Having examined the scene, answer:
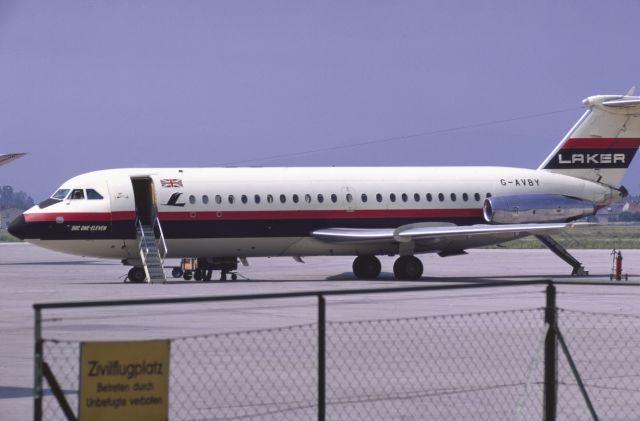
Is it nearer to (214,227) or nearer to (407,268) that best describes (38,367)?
(214,227)

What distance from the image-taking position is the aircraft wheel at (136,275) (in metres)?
32.9

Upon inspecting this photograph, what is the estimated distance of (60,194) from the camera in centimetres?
3278

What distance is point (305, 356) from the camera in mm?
15656

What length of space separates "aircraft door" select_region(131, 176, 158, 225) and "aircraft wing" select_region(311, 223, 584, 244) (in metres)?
4.86

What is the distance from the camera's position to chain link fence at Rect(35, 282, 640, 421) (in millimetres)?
11688

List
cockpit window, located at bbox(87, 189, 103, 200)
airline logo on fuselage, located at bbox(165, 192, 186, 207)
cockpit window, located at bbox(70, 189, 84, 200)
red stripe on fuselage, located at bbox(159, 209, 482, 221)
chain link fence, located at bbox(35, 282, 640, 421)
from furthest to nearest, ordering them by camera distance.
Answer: red stripe on fuselage, located at bbox(159, 209, 482, 221) < airline logo on fuselage, located at bbox(165, 192, 186, 207) < cockpit window, located at bbox(70, 189, 84, 200) < cockpit window, located at bbox(87, 189, 103, 200) < chain link fence, located at bbox(35, 282, 640, 421)

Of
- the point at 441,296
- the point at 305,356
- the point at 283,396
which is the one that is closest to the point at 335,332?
the point at 305,356

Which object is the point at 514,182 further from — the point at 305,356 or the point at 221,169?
the point at 305,356

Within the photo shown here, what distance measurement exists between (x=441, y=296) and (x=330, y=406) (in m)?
14.3

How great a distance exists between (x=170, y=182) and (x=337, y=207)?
5135 mm

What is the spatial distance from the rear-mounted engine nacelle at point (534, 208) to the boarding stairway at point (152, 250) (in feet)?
33.7

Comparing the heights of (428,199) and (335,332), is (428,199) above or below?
above

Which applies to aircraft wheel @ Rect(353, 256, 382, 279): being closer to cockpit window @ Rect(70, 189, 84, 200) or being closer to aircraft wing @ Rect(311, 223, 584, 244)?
aircraft wing @ Rect(311, 223, 584, 244)

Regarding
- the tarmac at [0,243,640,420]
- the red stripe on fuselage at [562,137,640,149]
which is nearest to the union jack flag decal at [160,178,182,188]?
the tarmac at [0,243,640,420]
